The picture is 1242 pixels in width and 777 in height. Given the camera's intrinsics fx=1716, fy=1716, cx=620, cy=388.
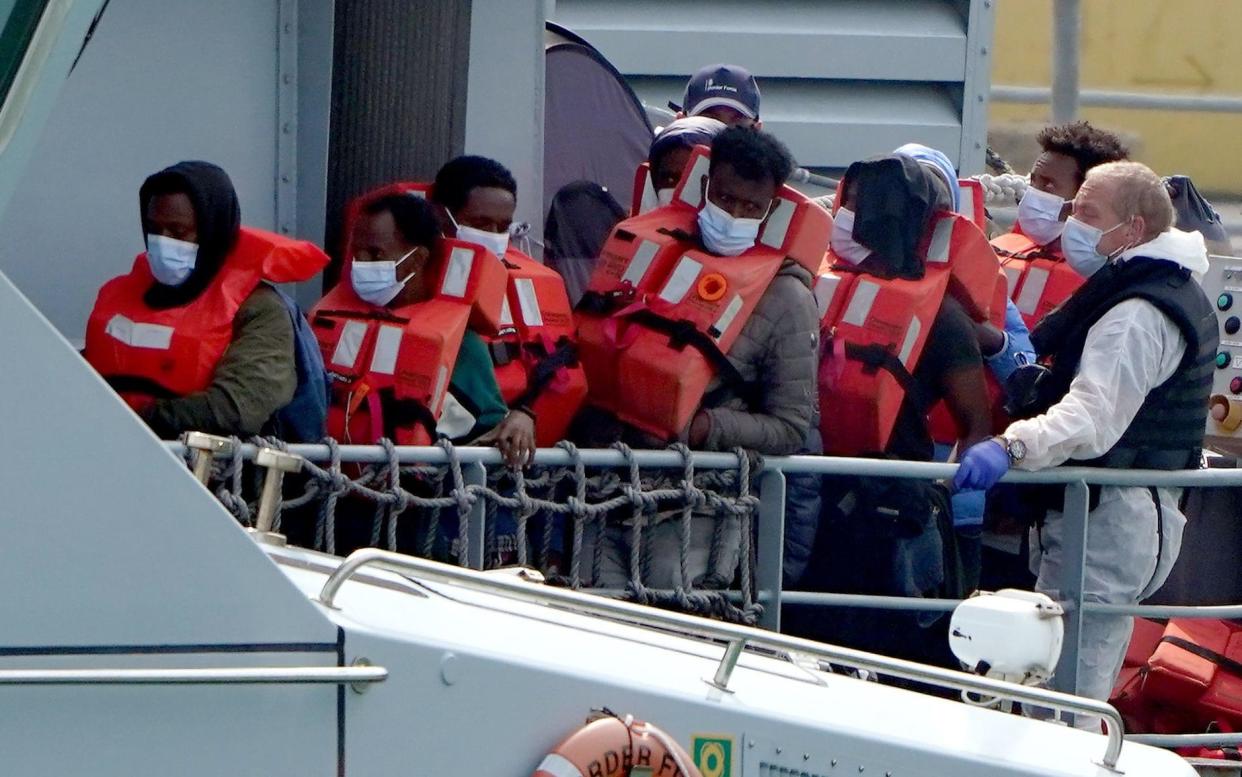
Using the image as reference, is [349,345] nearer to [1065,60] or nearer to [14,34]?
[14,34]

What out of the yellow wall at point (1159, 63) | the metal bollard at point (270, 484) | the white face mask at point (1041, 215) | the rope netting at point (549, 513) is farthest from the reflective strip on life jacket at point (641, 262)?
the yellow wall at point (1159, 63)

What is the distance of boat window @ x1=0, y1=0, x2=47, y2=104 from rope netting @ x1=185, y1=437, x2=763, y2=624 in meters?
1.55

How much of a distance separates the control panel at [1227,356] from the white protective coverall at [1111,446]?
4.00 feet

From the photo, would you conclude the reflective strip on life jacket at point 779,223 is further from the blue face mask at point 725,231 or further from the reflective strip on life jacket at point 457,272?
the reflective strip on life jacket at point 457,272

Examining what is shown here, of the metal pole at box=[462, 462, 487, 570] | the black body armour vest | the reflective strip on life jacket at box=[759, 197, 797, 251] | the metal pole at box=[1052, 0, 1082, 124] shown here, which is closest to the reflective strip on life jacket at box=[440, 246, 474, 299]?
the metal pole at box=[462, 462, 487, 570]

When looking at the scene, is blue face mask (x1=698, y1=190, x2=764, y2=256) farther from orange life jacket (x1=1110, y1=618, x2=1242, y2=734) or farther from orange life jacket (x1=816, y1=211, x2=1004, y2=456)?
orange life jacket (x1=1110, y1=618, x2=1242, y2=734)

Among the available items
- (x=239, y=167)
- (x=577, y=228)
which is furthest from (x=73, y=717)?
(x=577, y=228)

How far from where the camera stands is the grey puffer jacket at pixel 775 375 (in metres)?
4.24

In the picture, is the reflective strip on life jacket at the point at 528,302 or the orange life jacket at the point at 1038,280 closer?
the reflective strip on life jacket at the point at 528,302

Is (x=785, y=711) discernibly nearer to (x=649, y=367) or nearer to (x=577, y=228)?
(x=649, y=367)

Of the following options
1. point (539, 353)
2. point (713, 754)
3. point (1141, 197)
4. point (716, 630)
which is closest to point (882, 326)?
point (1141, 197)

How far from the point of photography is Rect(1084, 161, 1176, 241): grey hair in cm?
461

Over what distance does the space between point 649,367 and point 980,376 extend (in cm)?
99

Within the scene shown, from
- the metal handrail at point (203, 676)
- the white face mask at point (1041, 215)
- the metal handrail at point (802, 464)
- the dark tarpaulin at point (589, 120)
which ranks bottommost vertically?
the metal handrail at point (203, 676)
